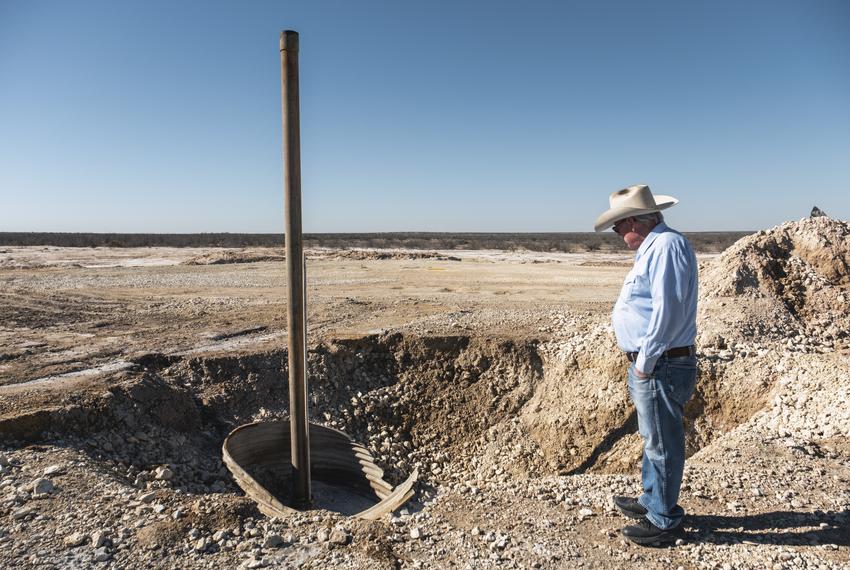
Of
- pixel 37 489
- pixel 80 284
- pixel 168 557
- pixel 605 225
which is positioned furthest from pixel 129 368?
pixel 80 284

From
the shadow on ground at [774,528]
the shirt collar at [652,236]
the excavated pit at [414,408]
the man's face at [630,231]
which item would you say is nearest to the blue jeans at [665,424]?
the shadow on ground at [774,528]

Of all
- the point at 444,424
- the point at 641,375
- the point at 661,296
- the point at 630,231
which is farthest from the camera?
the point at 444,424

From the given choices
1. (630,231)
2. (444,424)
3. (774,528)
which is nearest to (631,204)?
(630,231)

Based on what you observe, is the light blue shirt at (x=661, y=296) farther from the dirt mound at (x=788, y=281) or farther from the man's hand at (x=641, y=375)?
the dirt mound at (x=788, y=281)

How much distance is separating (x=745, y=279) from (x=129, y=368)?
8341 mm

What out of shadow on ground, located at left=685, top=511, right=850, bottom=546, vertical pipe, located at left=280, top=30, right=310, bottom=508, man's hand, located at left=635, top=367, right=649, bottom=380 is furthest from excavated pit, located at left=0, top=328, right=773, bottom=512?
man's hand, located at left=635, top=367, right=649, bottom=380

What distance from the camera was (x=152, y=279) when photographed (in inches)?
651

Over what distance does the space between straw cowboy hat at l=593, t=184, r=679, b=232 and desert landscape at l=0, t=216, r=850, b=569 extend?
6.52 ft

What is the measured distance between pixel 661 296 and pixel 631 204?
0.62 metres

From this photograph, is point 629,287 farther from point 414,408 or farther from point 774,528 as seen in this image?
point 414,408

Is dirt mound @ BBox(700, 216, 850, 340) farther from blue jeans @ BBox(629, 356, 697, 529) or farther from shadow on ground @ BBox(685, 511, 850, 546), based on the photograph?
blue jeans @ BBox(629, 356, 697, 529)

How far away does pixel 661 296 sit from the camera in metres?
2.68

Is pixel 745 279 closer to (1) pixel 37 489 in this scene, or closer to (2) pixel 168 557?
(2) pixel 168 557

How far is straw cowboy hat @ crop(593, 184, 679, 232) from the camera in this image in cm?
295
